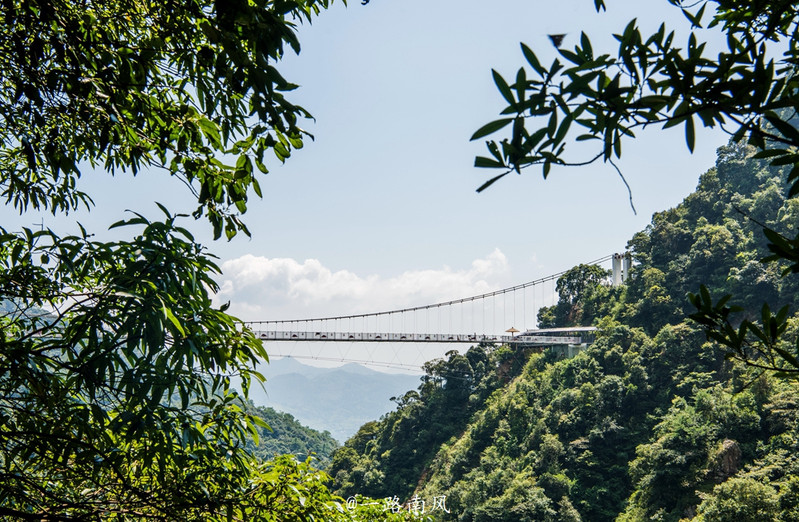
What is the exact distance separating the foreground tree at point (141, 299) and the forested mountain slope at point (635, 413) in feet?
33.9

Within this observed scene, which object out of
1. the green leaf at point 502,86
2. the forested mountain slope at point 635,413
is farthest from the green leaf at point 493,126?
the forested mountain slope at point 635,413

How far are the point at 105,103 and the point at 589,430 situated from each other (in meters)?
20.9

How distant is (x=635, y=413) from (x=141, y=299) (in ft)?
70.3

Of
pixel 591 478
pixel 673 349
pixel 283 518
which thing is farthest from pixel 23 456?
pixel 673 349

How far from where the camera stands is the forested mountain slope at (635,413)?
1423 centimetres

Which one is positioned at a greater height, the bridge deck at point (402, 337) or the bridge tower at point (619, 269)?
the bridge tower at point (619, 269)

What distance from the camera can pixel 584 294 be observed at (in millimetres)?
28906

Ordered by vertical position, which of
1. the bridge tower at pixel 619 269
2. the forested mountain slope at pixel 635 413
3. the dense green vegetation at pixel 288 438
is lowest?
the dense green vegetation at pixel 288 438

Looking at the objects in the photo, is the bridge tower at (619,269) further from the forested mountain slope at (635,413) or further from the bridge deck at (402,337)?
the bridge deck at (402,337)

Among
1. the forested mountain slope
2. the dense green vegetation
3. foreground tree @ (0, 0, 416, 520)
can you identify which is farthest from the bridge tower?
foreground tree @ (0, 0, 416, 520)

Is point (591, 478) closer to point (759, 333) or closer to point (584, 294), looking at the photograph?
point (584, 294)

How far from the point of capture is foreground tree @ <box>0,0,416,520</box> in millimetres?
1167

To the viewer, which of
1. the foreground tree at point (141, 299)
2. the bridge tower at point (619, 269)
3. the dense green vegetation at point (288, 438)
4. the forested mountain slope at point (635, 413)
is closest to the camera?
the foreground tree at point (141, 299)

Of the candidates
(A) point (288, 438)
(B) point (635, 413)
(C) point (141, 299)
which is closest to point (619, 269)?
(B) point (635, 413)
